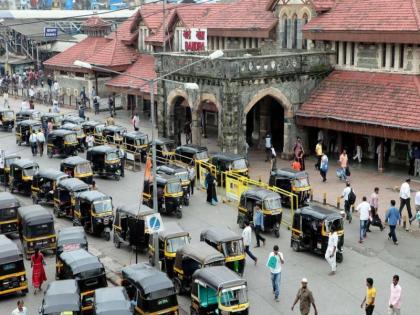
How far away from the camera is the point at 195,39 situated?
4734cm

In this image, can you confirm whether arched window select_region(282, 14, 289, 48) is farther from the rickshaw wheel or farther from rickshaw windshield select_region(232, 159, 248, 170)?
the rickshaw wheel

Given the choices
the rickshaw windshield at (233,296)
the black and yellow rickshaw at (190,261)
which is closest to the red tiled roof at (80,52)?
the black and yellow rickshaw at (190,261)

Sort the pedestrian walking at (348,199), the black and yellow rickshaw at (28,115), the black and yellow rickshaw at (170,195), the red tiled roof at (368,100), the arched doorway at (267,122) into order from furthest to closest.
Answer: the black and yellow rickshaw at (28,115) < the arched doorway at (267,122) < the red tiled roof at (368,100) < the black and yellow rickshaw at (170,195) < the pedestrian walking at (348,199)

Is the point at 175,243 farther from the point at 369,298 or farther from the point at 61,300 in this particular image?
the point at 369,298

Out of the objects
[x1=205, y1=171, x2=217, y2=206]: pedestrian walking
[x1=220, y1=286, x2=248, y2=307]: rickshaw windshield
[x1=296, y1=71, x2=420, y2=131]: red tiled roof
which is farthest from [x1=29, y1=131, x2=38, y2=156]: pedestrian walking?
[x1=220, y1=286, x2=248, y2=307]: rickshaw windshield

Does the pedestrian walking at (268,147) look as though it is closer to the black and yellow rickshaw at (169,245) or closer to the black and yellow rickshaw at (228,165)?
the black and yellow rickshaw at (228,165)

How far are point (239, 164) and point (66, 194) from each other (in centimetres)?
966

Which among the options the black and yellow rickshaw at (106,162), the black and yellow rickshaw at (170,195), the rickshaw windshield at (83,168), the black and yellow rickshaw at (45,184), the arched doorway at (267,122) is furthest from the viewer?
the arched doorway at (267,122)

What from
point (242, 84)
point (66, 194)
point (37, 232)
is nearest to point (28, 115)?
point (242, 84)

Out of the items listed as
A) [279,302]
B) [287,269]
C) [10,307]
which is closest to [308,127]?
[287,269]

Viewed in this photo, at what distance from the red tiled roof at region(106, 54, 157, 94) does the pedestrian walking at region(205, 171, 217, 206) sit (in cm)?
2204

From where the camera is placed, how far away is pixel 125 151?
137ft

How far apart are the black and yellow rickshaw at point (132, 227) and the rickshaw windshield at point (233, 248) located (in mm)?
4004

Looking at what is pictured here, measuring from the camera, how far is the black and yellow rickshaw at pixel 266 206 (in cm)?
2803
